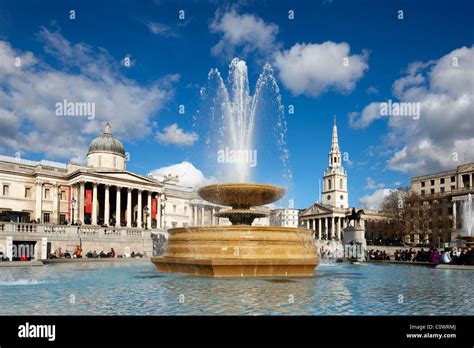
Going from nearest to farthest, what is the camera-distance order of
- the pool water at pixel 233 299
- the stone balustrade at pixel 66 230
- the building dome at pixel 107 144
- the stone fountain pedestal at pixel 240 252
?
the pool water at pixel 233 299
the stone fountain pedestal at pixel 240 252
the stone balustrade at pixel 66 230
the building dome at pixel 107 144

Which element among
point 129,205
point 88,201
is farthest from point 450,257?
point 88,201

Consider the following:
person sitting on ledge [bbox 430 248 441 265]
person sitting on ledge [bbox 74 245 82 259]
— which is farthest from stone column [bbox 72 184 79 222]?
person sitting on ledge [bbox 430 248 441 265]

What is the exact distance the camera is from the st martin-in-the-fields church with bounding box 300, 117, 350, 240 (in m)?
107

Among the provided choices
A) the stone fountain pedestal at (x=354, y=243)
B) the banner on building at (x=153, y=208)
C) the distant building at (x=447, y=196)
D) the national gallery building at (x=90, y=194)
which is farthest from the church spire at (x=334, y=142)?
→ the stone fountain pedestal at (x=354, y=243)

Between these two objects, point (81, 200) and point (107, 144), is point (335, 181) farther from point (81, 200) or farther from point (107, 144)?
point (81, 200)

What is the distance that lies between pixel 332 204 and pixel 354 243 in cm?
9413

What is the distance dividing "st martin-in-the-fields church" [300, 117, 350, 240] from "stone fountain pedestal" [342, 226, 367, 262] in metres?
74.5

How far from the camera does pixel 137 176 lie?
6328cm

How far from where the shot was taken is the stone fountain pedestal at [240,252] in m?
12.8

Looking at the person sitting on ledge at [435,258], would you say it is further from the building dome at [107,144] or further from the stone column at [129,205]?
the building dome at [107,144]

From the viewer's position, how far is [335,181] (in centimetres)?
12125

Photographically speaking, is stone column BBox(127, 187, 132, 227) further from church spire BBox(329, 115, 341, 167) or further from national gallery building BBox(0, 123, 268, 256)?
church spire BBox(329, 115, 341, 167)
